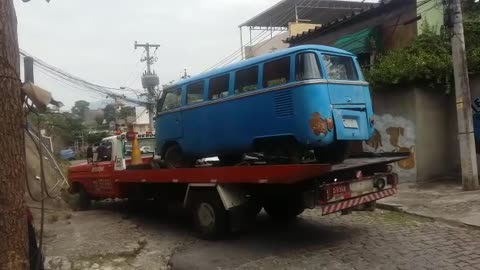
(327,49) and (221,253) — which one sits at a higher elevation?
(327,49)

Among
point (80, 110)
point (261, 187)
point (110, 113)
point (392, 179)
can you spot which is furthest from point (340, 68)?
point (110, 113)

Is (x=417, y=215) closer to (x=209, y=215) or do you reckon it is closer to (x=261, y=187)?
(x=261, y=187)

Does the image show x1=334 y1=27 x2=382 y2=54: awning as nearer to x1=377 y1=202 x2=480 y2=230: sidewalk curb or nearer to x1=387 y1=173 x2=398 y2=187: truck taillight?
x1=377 y1=202 x2=480 y2=230: sidewalk curb

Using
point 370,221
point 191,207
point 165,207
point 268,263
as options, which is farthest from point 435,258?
point 165,207

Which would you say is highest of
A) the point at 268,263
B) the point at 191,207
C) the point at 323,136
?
the point at 323,136

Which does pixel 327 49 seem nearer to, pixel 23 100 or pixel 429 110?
pixel 23 100

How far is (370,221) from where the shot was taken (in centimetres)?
893

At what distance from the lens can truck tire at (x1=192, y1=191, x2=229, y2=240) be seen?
26.1 feet

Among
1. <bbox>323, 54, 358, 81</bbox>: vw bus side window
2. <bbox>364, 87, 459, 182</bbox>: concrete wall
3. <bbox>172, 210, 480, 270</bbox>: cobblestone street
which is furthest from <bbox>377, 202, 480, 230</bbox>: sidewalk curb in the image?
<bbox>364, 87, 459, 182</bbox>: concrete wall

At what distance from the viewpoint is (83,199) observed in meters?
12.7

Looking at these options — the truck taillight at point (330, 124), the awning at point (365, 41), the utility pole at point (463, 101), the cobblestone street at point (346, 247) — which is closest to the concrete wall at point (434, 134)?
the utility pole at point (463, 101)

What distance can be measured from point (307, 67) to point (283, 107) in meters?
0.66

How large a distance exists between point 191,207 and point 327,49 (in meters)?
3.40

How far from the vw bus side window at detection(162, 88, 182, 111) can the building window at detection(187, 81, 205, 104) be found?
0.26 meters
